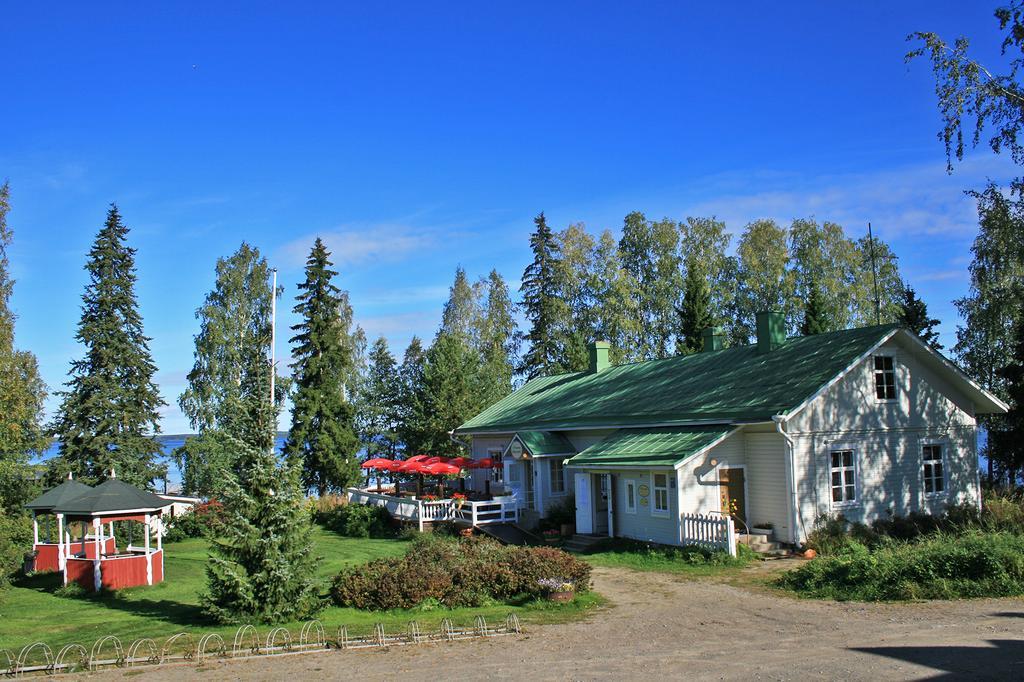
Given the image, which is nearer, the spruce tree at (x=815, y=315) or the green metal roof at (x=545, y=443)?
the green metal roof at (x=545, y=443)

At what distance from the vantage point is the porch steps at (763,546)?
66.6 ft

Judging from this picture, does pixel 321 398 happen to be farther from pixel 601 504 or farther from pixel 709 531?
pixel 709 531

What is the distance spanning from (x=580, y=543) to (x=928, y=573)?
11.1 meters

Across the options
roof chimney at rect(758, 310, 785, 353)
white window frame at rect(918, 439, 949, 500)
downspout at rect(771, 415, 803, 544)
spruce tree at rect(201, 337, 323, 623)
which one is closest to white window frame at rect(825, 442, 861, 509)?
downspout at rect(771, 415, 803, 544)

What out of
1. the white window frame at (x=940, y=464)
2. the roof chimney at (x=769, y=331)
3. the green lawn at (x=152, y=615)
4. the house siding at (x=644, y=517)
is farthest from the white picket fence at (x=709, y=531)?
the roof chimney at (x=769, y=331)

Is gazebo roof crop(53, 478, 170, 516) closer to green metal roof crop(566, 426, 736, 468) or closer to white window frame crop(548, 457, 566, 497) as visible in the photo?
green metal roof crop(566, 426, 736, 468)

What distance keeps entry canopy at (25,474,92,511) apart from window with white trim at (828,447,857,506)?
2086cm

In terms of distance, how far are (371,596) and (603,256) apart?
36.8 meters

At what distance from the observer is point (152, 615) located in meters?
16.2

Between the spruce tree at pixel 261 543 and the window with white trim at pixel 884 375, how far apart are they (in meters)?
16.4

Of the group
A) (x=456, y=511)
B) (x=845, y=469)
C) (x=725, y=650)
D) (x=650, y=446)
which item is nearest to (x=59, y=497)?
(x=456, y=511)

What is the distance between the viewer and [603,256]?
163 feet

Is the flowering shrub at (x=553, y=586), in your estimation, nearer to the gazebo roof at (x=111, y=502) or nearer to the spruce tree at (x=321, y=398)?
the gazebo roof at (x=111, y=502)

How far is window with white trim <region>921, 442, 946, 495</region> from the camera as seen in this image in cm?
2316
